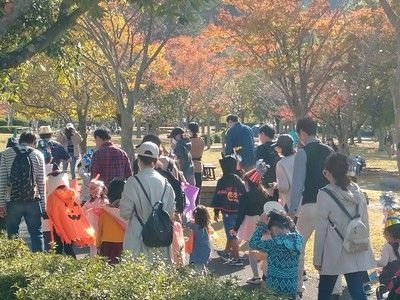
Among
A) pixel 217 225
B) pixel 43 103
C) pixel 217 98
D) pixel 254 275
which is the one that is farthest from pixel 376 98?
pixel 254 275

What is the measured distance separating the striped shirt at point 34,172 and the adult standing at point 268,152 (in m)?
2.99

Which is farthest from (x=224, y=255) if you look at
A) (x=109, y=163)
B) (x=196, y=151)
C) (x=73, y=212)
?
(x=196, y=151)

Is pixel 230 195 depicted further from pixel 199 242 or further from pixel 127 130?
pixel 127 130

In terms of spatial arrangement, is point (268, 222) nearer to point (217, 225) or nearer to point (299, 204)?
point (299, 204)

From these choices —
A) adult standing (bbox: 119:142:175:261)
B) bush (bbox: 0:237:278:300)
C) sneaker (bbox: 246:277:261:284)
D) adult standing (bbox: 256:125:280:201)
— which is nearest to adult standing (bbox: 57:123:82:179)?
adult standing (bbox: 256:125:280:201)

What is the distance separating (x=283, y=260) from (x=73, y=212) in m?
3.45

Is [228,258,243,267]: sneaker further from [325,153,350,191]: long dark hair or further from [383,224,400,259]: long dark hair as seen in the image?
[325,153,350,191]: long dark hair

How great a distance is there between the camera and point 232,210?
9.31 metres

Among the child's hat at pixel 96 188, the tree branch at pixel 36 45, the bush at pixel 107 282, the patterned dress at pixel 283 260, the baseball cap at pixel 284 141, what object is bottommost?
the patterned dress at pixel 283 260

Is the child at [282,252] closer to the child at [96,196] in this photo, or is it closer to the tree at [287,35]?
the child at [96,196]

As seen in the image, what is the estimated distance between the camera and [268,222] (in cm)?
617

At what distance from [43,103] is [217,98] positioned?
74.1ft

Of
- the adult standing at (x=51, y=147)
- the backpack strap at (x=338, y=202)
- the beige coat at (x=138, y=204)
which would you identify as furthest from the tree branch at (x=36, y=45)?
the adult standing at (x=51, y=147)

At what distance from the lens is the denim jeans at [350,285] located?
617cm
